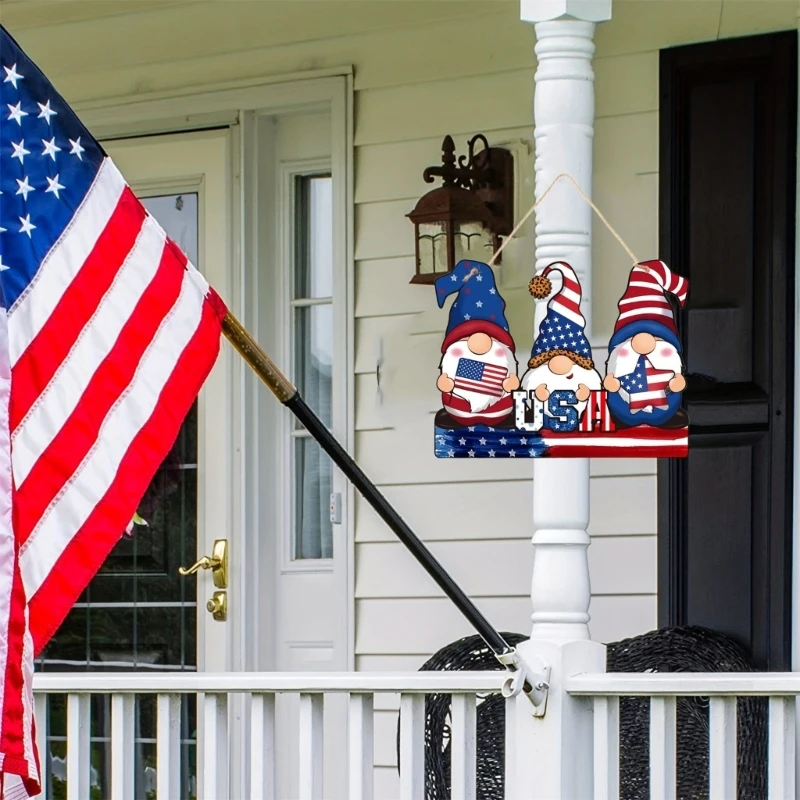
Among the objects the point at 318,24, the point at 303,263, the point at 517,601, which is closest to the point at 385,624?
the point at 517,601

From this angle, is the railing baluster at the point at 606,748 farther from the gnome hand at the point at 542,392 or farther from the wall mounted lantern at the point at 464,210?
the wall mounted lantern at the point at 464,210

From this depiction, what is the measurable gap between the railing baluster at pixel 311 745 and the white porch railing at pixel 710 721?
2.05ft

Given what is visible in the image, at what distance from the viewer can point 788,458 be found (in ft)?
13.3

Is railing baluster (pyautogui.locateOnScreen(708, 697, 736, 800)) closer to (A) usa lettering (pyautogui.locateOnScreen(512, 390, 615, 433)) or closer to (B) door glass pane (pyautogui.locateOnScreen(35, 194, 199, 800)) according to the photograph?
(A) usa lettering (pyautogui.locateOnScreen(512, 390, 615, 433))

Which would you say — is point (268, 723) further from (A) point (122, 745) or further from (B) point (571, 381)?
(B) point (571, 381)

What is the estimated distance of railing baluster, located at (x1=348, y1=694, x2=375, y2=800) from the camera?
342 centimetres

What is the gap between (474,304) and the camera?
2.99 meters

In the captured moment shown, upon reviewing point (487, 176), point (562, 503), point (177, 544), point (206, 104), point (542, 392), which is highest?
point (206, 104)

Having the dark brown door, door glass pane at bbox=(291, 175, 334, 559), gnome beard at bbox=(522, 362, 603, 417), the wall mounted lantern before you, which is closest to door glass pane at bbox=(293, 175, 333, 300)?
door glass pane at bbox=(291, 175, 334, 559)

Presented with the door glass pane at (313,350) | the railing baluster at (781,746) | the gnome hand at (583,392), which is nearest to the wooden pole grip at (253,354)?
the gnome hand at (583,392)

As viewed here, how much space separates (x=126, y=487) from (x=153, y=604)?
2.17 metres

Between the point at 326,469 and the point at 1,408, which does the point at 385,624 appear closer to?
the point at 326,469

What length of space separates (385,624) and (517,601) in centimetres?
44

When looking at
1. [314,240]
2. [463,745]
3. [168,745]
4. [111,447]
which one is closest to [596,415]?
[463,745]
